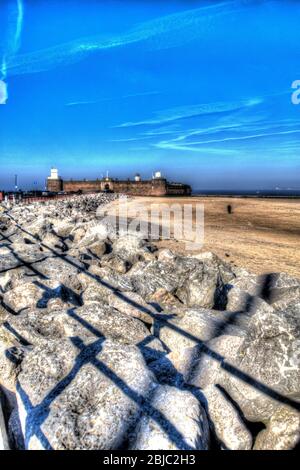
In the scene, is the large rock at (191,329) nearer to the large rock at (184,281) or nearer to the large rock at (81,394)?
the large rock at (81,394)

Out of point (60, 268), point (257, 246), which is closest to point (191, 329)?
point (60, 268)

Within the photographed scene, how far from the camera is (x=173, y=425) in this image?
103 inches

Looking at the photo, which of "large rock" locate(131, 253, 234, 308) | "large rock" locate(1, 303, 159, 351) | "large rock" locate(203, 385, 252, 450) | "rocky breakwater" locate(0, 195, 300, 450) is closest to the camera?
"rocky breakwater" locate(0, 195, 300, 450)

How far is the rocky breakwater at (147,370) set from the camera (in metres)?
2.68

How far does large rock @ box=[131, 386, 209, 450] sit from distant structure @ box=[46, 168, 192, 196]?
6632 cm

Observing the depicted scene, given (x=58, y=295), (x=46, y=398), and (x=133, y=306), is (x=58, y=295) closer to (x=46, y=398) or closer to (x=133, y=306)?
(x=133, y=306)

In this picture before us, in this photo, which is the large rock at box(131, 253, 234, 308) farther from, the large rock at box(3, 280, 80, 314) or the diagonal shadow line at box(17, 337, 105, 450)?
the diagonal shadow line at box(17, 337, 105, 450)

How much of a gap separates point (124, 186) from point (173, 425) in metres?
68.5

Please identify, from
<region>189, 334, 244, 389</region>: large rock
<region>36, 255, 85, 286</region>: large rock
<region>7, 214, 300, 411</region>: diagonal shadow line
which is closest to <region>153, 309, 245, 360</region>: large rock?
<region>7, 214, 300, 411</region>: diagonal shadow line

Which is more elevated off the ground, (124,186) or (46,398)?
(124,186)

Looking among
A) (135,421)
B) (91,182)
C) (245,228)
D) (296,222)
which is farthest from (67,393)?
(91,182)

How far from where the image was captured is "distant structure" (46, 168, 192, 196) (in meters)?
69.1

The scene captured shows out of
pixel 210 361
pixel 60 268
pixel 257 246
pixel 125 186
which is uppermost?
pixel 125 186

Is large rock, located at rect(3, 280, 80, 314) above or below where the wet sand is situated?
above
